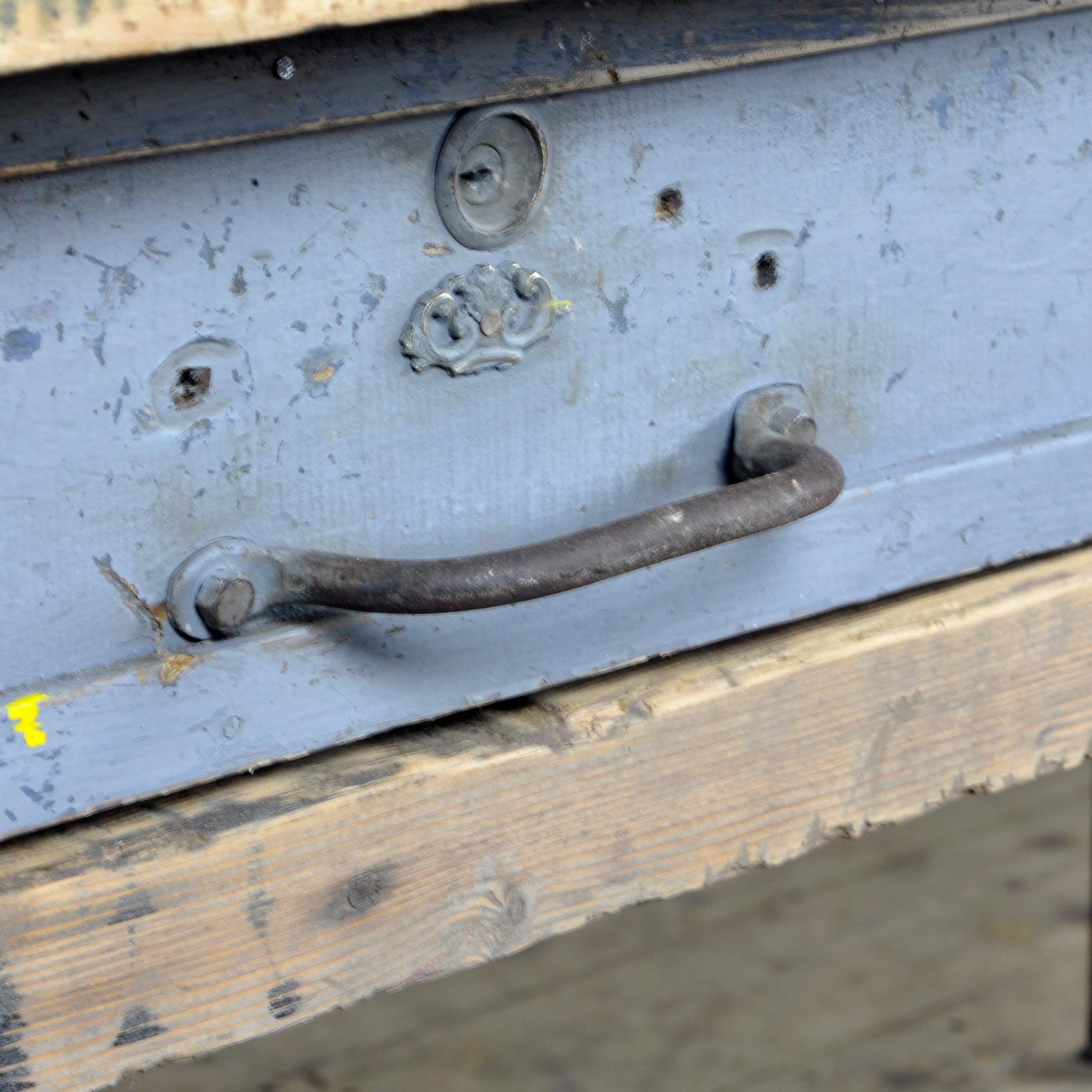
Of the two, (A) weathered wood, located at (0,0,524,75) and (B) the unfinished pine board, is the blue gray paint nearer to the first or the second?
(A) weathered wood, located at (0,0,524,75)

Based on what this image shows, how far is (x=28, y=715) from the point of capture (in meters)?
0.62

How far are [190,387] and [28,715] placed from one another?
0.49 feet

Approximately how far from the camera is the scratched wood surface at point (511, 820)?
667mm

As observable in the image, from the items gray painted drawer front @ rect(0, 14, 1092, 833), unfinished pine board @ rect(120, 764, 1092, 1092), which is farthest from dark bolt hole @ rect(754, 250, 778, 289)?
unfinished pine board @ rect(120, 764, 1092, 1092)

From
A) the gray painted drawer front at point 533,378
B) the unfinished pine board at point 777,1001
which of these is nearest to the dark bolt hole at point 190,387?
the gray painted drawer front at point 533,378

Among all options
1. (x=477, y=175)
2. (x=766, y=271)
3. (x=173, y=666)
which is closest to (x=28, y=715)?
(x=173, y=666)

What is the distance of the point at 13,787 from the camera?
627mm

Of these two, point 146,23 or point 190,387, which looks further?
point 190,387

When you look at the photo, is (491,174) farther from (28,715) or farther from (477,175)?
(28,715)

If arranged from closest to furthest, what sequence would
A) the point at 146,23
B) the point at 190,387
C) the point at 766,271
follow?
1. the point at 146,23
2. the point at 190,387
3. the point at 766,271

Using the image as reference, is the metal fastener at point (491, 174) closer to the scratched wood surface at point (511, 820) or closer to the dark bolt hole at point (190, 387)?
the dark bolt hole at point (190, 387)

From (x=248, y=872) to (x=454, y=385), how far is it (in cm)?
24

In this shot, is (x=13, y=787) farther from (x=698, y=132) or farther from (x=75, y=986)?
(x=698, y=132)

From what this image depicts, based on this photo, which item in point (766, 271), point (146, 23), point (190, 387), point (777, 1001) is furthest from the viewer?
point (777, 1001)
